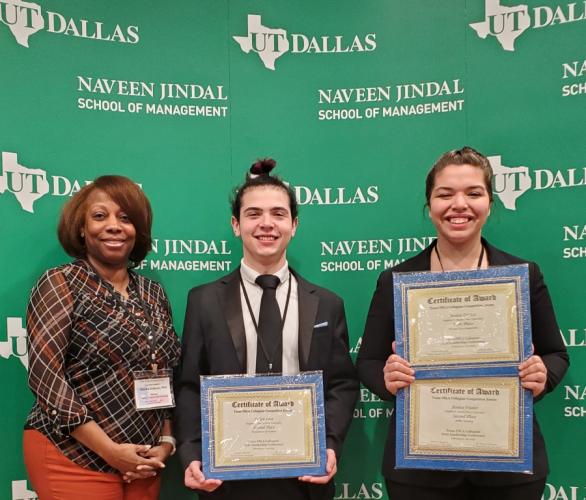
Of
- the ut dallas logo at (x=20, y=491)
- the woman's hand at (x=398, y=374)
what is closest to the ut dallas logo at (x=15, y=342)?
the ut dallas logo at (x=20, y=491)

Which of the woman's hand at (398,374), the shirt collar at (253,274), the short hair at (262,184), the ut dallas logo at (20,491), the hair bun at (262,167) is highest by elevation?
the hair bun at (262,167)

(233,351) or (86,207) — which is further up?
(86,207)

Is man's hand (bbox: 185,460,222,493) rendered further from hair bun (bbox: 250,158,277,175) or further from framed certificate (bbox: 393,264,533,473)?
hair bun (bbox: 250,158,277,175)

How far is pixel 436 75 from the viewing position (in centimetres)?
309

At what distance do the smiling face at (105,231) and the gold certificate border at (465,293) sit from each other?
1.10 metres

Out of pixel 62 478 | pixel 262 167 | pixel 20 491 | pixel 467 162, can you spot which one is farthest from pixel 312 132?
pixel 20 491

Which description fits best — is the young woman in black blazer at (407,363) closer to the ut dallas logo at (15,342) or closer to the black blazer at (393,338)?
the black blazer at (393,338)

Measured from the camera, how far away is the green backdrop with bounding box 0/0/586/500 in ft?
9.44

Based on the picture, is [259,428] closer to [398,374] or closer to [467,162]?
[398,374]

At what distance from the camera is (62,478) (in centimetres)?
228

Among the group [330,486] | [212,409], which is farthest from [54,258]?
[330,486]

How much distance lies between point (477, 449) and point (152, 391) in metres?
1.18

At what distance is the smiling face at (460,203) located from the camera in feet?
7.36

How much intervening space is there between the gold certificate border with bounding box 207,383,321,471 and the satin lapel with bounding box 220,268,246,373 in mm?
176
